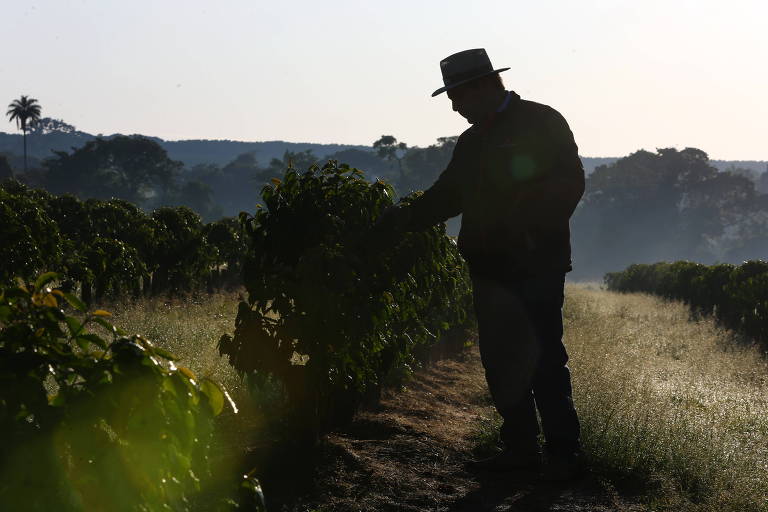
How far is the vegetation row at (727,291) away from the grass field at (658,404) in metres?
3.03

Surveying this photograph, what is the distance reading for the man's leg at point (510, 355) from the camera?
15.9 ft

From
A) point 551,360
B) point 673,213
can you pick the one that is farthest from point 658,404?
point 673,213

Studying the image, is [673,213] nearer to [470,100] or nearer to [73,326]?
[470,100]

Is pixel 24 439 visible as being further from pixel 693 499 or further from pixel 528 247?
pixel 693 499

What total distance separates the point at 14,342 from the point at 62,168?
103720 millimetres

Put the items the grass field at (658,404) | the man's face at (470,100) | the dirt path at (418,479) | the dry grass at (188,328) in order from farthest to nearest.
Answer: the dry grass at (188,328) → the grass field at (658,404) → the man's face at (470,100) → the dirt path at (418,479)

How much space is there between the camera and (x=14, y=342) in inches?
80.7

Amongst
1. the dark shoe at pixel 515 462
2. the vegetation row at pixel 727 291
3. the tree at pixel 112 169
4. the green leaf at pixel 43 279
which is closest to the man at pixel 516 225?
the dark shoe at pixel 515 462

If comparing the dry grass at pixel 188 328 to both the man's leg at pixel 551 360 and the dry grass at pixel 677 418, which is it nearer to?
the man's leg at pixel 551 360

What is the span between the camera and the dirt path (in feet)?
15.0

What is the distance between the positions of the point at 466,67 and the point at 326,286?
146cm

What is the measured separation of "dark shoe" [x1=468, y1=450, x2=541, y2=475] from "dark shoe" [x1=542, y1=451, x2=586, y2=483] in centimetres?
13

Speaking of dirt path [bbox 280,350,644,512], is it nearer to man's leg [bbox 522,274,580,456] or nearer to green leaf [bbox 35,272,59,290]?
man's leg [bbox 522,274,580,456]

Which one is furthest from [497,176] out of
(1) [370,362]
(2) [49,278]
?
(2) [49,278]
